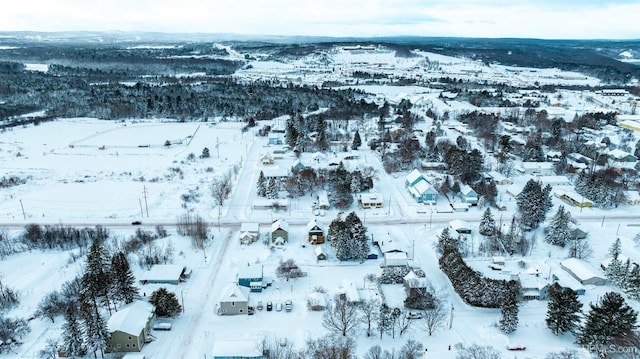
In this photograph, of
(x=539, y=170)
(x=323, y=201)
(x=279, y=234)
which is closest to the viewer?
(x=279, y=234)

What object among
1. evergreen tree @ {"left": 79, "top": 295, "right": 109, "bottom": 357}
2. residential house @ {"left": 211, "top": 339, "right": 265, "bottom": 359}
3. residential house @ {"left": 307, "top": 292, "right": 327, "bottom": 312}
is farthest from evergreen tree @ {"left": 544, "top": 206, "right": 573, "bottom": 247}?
evergreen tree @ {"left": 79, "top": 295, "right": 109, "bottom": 357}

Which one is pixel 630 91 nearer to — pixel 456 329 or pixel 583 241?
pixel 583 241

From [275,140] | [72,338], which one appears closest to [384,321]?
[72,338]

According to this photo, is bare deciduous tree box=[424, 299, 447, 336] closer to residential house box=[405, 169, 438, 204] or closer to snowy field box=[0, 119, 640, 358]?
snowy field box=[0, 119, 640, 358]

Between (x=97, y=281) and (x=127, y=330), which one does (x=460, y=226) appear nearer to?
(x=127, y=330)

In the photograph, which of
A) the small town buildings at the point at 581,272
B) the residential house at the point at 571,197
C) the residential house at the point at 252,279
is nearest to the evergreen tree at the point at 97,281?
the residential house at the point at 252,279

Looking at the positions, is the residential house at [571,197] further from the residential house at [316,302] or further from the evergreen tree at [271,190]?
the residential house at [316,302]
